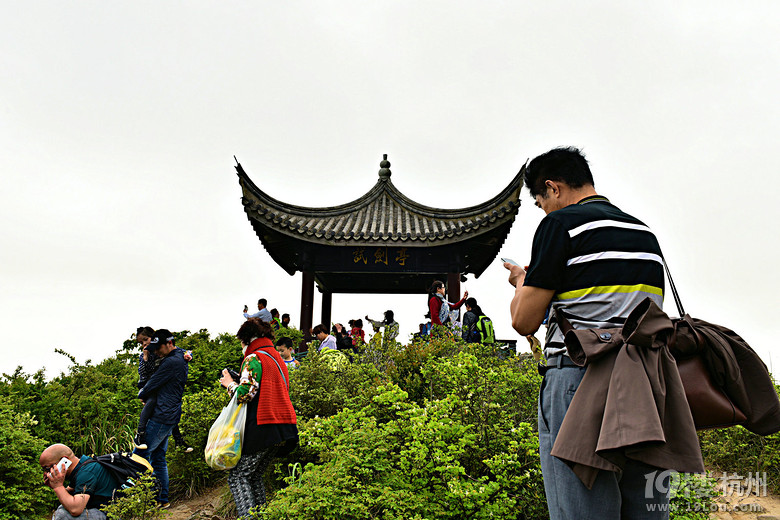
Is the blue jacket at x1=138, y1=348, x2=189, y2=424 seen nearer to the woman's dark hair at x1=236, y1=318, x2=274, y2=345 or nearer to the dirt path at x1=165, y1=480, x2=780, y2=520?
the dirt path at x1=165, y1=480, x2=780, y2=520

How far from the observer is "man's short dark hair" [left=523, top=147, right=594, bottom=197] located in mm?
2139

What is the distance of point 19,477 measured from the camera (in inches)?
210

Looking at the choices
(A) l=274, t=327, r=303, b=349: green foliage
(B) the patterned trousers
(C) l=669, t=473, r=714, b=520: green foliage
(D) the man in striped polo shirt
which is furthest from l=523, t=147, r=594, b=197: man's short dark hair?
(A) l=274, t=327, r=303, b=349: green foliage

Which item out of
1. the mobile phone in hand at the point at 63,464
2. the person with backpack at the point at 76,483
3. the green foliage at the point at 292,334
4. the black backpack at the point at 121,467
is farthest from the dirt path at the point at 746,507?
the green foliage at the point at 292,334

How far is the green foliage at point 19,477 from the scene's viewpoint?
5.15 m

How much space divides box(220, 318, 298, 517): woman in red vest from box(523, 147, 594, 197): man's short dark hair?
112 inches

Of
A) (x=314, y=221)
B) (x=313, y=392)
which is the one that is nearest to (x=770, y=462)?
(x=313, y=392)

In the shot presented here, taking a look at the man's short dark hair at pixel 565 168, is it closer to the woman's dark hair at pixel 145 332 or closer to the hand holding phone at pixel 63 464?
the hand holding phone at pixel 63 464

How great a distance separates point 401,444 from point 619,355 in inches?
103

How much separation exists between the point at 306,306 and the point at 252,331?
7.79 meters

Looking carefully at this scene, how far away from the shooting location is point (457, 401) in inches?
157

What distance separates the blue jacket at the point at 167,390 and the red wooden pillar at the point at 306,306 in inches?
243

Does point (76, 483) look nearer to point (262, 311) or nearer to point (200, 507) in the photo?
point (200, 507)

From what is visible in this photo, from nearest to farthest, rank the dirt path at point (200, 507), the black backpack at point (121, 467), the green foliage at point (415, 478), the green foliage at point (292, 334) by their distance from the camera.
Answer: the green foliage at point (415, 478)
the black backpack at point (121, 467)
the dirt path at point (200, 507)
the green foliage at point (292, 334)
